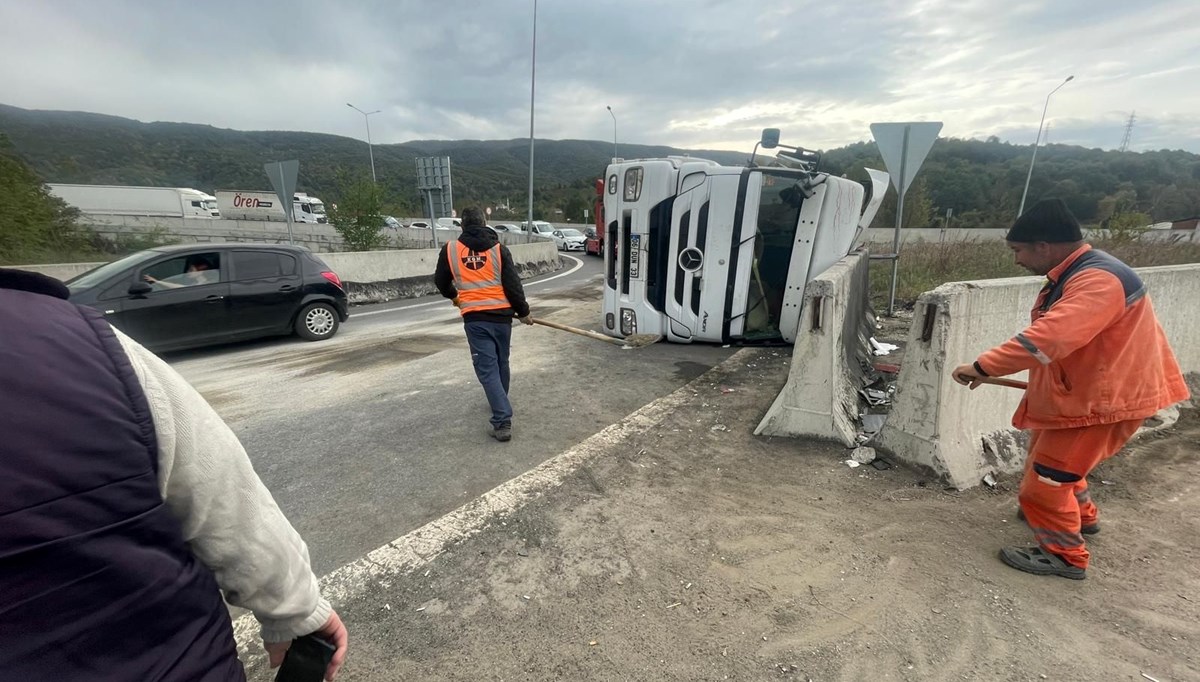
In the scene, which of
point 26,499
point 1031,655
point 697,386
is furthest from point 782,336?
point 26,499

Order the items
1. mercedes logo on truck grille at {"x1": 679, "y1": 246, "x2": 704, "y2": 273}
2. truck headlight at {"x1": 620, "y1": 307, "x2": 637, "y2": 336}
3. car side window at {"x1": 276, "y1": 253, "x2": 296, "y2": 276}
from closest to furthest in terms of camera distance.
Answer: mercedes logo on truck grille at {"x1": 679, "y1": 246, "x2": 704, "y2": 273} → truck headlight at {"x1": 620, "y1": 307, "x2": 637, "y2": 336} → car side window at {"x1": 276, "y1": 253, "x2": 296, "y2": 276}

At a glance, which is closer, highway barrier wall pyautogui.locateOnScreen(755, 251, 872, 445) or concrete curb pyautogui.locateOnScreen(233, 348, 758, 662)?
concrete curb pyautogui.locateOnScreen(233, 348, 758, 662)

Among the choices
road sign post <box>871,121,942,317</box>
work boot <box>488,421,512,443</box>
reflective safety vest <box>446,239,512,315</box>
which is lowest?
work boot <box>488,421,512,443</box>

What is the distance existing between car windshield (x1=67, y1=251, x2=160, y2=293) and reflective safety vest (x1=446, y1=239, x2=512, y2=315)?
5.21 meters

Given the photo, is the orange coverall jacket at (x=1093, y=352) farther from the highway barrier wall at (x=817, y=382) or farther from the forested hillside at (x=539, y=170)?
the forested hillside at (x=539, y=170)

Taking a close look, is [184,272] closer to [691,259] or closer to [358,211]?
[691,259]

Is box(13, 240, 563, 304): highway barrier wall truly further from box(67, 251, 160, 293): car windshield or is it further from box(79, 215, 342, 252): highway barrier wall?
box(79, 215, 342, 252): highway barrier wall

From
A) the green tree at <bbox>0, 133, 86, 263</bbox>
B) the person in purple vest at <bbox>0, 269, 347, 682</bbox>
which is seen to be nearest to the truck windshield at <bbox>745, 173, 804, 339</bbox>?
the person in purple vest at <bbox>0, 269, 347, 682</bbox>

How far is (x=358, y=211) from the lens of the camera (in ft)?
55.7

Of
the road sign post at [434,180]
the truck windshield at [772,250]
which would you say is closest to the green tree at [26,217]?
the road sign post at [434,180]

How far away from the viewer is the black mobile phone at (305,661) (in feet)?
4.00

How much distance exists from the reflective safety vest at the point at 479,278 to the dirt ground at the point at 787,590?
5.34 feet

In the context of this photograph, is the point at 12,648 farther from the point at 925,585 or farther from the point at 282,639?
the point at 925,585

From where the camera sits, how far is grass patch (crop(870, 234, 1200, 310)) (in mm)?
10250
